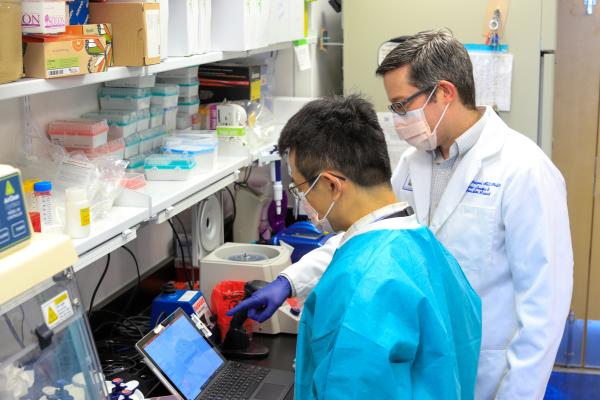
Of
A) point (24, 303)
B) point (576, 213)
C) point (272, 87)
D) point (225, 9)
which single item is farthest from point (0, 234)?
point (576, 213)

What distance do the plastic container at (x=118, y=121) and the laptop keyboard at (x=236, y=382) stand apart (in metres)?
0.75

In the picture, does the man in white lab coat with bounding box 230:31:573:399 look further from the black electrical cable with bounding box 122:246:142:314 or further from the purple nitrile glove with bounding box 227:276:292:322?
the black electrical cable with bounding box 122:246:142:314

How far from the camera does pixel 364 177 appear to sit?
Answer: 4.74ft

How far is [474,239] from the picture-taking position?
1.93 meters

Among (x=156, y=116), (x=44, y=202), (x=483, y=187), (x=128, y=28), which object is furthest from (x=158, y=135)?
(x=483, y=187)

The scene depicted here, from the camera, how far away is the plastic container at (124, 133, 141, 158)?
2.24 m

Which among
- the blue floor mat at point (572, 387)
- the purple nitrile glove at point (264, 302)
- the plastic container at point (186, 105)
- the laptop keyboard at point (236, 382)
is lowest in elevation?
the blue floor mat at point (572, 387)

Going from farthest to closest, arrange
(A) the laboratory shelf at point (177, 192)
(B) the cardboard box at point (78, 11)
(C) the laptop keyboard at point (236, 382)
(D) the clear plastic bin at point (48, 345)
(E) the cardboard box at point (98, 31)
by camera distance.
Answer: (C) the laptop keyboard at point (236, 382), (A) the laboratory shelf at point (177, 192), (B) the cardboard box at point (78, 11), (E) the cardboard box at point (98, 31), (D) the clear plastic bin at point (48, 345)

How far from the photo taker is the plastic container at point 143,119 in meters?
2.32

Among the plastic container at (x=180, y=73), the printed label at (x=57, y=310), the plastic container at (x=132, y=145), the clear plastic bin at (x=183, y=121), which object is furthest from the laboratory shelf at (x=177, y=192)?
the printed label at (x=57, y=310)

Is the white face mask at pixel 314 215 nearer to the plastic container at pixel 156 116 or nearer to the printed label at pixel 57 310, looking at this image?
the printed label at pixel 57 310

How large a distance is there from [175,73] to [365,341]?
165 cm

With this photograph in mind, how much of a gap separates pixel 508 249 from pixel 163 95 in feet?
3.95

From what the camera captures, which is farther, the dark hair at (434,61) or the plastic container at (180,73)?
the plastic container at (180,73)
